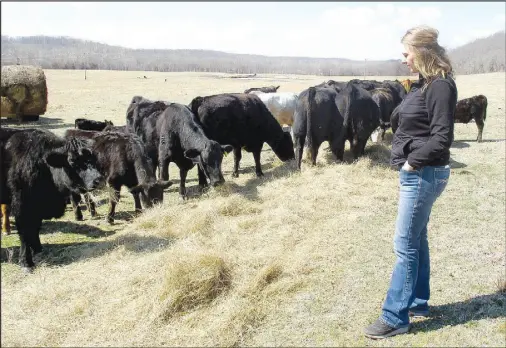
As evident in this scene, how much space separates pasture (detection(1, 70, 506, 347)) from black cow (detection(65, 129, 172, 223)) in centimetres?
31

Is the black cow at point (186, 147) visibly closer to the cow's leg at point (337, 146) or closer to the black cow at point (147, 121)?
the black cow at point (147, 121)

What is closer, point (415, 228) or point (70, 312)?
point (415, 228)

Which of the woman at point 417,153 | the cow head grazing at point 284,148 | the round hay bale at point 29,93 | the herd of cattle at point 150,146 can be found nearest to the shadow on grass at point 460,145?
the herd of cattle at point 150,146

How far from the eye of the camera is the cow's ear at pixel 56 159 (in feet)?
17.3

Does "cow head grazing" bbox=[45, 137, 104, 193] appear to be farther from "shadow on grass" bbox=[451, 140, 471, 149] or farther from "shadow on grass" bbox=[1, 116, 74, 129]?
"shadow on grass" bbox=[451, 140, 471, 149]

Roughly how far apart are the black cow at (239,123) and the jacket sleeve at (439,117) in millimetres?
6773

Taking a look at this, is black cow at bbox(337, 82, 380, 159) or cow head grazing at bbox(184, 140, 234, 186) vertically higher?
black cow at bbox(337, 82, 380, 159)

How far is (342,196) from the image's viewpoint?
7.98 meters

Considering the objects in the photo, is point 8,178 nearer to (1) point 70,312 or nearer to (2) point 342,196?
(1) point 70,312

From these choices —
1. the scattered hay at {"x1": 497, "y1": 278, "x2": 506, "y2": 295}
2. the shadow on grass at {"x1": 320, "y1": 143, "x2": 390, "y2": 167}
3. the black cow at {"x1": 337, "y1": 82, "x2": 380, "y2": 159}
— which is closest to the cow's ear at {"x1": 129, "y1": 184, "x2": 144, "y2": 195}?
the scattered hay at {"x1": 497, "y1": 278, "x2": 506, "y2": 295}

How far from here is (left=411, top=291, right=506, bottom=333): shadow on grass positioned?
391 cm

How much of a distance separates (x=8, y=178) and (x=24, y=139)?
51 cm

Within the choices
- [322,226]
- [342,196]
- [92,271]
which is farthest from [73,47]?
[342,196]

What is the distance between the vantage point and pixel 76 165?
550cm
